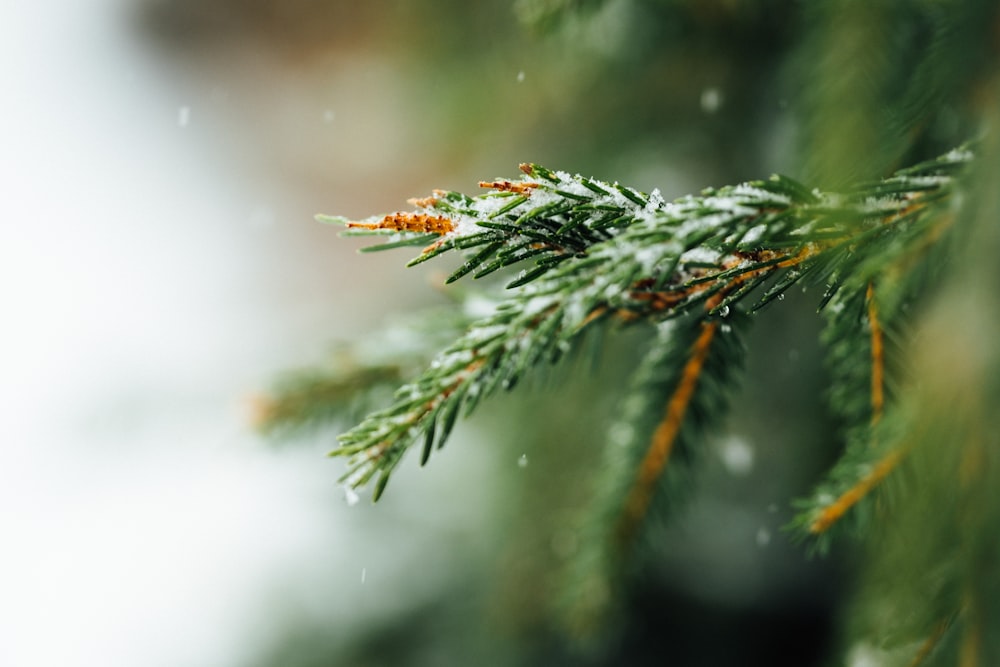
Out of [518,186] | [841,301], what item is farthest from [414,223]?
[841,301]

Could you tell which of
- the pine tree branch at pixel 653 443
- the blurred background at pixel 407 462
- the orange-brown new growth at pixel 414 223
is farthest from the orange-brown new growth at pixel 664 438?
the orange-brown new growth at pixel 414 223

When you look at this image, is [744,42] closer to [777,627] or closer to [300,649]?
[777,627]

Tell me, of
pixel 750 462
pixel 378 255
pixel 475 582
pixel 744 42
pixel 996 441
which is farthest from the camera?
pixel 378 255

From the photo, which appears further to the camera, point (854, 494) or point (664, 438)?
point (664, 438)

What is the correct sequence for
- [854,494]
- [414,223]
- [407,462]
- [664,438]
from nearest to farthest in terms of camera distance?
[414,223]
[854,494]
[664,438]
[407,462]

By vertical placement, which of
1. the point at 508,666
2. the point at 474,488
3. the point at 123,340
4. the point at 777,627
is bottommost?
the point at 777,627

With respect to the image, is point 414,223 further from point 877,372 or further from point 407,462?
point 407,462

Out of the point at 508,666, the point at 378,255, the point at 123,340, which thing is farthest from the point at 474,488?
the point at 378,255
